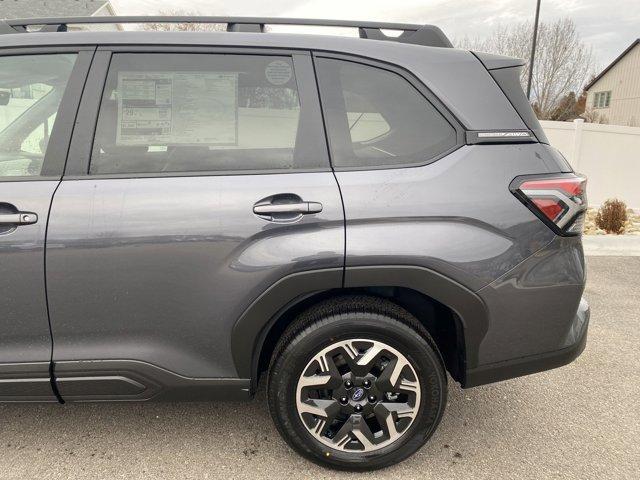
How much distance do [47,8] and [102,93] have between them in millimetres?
19756

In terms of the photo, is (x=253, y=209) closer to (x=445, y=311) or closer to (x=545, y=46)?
(x=445, y=311)

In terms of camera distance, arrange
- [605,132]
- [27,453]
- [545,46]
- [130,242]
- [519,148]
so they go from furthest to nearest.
→ [545,46] → [605,132] → [27,453] → [519,148] → [130,242]

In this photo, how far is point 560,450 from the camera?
2.29m

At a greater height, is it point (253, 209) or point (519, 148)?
point (519, 148)

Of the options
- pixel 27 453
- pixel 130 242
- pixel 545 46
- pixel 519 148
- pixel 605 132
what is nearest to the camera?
pixel 130 242

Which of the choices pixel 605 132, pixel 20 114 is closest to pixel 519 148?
pixel 20 114

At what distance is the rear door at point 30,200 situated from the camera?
6.03 ft

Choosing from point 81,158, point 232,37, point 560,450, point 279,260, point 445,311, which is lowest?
point 560,450

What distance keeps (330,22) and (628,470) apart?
2.48m

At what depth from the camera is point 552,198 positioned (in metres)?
1.97

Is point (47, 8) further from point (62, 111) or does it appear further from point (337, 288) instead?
point (337, 288)

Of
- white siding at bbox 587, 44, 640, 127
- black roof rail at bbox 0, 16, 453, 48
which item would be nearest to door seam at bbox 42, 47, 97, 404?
black roof rail at bbox 0, 16, 453, 48

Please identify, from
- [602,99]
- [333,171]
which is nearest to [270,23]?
[333,171]

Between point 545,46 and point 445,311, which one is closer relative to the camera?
point 445,311
